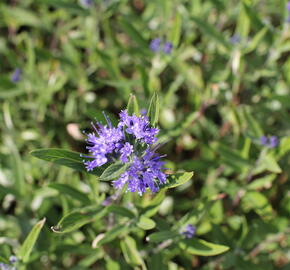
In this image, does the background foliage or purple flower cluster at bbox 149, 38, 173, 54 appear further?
purple flower cluster at bbox 149, 38, 173, 54

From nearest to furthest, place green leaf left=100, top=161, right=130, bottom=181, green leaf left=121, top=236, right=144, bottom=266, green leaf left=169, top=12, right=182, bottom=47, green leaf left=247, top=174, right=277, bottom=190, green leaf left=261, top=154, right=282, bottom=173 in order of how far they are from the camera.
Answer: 1. green leaf left=100, top=161, right=130, bottom=181
2. green leaf left=121, top=236, right=144, bottom=266
3. green leaf left=261, top=154, right=282, bottom=173
4. green leaf left=247, top=174, right=277, bottom=190
5. green leaf left=169, top=12, right=182, bottom=47

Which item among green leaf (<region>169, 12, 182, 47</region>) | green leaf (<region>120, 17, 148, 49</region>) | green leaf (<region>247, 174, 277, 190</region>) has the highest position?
A: green leaf (<region>120, 17, 148, 49</region>)

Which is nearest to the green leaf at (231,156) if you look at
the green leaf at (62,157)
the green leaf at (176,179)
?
the green leaf at (176,179)

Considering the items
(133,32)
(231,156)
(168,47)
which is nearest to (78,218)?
(231,156)

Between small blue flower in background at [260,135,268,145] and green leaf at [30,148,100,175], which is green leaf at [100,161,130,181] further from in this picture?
small blue flower in background at [260,135,268,145]

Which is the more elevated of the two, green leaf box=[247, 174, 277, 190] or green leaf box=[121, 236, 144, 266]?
green leaf box=[121, 236, 144, 266]

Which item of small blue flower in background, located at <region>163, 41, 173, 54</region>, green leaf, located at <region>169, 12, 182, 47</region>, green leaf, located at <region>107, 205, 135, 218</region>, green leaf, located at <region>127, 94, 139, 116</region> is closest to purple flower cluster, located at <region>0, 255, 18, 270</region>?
green leaf, located at <region>107, 205, 135, 218</region>

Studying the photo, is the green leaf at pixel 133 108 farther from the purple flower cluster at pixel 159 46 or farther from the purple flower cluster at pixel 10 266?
the purple flower cluster at pixel 159 46

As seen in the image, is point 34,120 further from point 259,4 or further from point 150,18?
point 259,4
